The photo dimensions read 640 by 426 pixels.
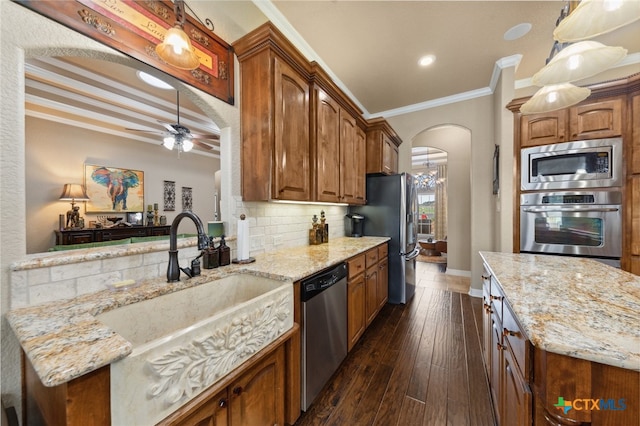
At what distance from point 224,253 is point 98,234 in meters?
3.75

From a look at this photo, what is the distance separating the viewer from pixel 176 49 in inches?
42.6

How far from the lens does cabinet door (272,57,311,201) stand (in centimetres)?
170

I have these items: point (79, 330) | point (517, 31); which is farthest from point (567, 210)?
point (79, 330)

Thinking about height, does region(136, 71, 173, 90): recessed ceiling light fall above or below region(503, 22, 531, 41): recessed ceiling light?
below

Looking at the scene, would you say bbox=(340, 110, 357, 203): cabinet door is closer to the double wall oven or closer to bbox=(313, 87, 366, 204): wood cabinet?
bbox=(313, 87, 366, 204): wood cabinet

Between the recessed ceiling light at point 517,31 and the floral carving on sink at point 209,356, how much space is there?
130 inches

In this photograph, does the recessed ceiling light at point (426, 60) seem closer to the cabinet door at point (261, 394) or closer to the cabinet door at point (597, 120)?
the cabinet door at point (597, 120)

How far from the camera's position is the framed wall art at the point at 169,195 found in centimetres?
515

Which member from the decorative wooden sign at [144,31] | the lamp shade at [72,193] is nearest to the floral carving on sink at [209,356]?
the decorative wooden sign at [144,31]

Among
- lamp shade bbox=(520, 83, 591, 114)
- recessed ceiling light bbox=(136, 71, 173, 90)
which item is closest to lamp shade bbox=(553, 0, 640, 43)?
lamp shade bbox=(520, 83, 591, 114)

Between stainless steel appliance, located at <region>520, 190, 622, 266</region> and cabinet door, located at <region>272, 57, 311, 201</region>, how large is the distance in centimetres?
260

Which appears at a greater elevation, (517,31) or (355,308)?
(517,31)

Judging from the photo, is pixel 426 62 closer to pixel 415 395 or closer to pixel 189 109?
pixel 415 395

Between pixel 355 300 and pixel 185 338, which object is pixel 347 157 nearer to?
pixel 355 300
